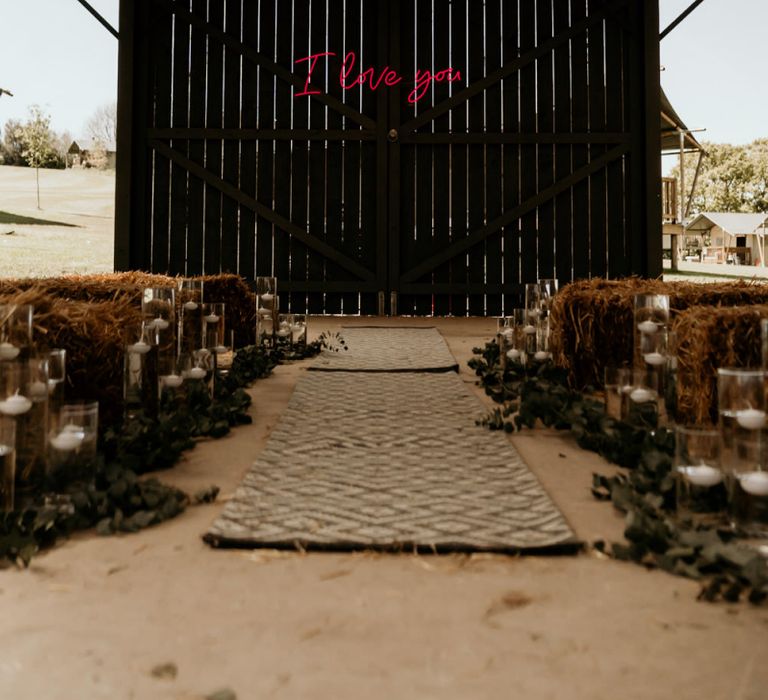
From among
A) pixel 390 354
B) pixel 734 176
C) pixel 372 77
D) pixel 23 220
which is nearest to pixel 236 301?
pixel 390 354

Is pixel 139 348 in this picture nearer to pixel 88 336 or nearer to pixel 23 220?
pixel 88 336

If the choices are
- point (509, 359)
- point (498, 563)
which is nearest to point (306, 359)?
point (509, 359)

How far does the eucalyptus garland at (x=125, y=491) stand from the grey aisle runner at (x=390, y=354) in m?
1.34

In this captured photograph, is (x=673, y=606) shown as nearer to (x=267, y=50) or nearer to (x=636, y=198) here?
(x=636, y=198)

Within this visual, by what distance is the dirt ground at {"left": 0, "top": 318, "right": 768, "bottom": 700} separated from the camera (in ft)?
3.02

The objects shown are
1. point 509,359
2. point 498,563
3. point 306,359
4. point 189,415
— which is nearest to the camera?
point 498,563

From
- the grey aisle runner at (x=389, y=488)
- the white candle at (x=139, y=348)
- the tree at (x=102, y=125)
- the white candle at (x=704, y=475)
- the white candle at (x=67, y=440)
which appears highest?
the tree at (x=102, y=125)

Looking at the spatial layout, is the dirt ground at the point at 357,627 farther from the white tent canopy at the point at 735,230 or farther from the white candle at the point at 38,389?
the white tent canopy at the point at 735,230

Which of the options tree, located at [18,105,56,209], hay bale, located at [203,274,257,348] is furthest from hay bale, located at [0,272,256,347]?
tree, located at [18,105,56,209]

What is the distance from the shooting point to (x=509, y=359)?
338cm

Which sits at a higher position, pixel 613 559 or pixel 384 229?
pixel 384 229

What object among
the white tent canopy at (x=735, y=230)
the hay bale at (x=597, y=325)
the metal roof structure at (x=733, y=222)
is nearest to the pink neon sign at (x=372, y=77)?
the hay bale at (x=597, y=325)

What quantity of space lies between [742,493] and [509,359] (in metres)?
2.07

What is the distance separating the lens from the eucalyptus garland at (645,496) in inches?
46.9
